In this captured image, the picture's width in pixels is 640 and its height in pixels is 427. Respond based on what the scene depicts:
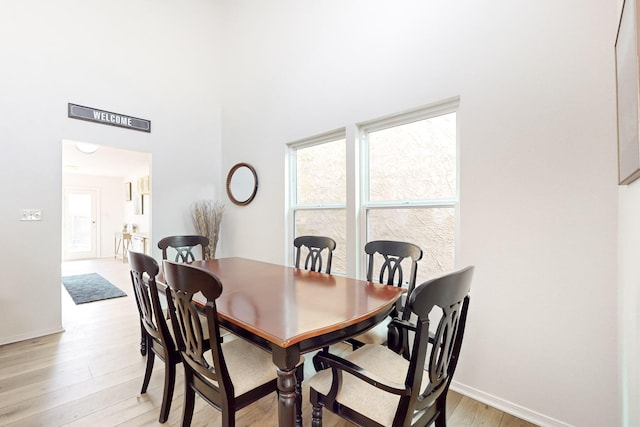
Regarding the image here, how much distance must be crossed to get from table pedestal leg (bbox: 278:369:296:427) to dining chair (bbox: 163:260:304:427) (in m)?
0.11

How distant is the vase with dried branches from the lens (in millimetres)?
3773

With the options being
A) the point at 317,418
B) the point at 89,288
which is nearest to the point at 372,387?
the point at 317,418

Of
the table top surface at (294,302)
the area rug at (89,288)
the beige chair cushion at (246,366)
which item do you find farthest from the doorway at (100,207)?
the beige chair cushion at (246,366)

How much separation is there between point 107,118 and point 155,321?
267 cm

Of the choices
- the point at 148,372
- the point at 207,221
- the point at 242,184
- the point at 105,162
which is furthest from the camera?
the point at 105,162

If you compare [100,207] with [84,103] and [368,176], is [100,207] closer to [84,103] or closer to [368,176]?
[84,103]

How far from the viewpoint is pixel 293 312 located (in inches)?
49.9

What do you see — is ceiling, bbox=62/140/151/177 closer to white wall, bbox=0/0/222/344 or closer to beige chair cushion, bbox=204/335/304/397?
white wall, bbox=0/0/222/344

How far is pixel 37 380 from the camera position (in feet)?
6.58

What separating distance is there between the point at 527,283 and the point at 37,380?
339 cm

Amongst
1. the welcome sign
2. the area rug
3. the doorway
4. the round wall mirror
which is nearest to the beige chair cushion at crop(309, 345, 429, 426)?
the round wall mirror

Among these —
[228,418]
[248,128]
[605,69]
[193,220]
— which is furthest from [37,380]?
[605,69]

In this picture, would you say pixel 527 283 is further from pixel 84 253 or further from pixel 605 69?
pixel 84 253

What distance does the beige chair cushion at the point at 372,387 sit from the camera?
1081mm
